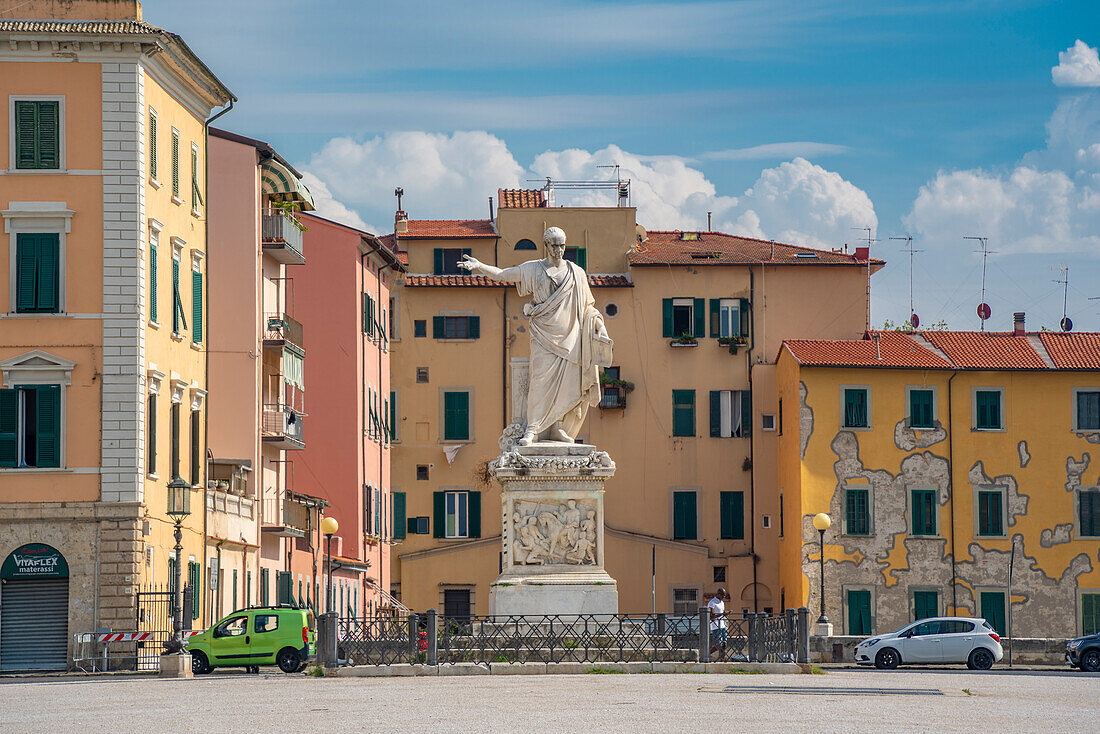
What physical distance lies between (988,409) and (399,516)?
21018 mm

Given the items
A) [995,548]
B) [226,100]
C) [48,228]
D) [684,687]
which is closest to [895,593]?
[995,548]

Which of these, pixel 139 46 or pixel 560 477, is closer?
pixel 560 477

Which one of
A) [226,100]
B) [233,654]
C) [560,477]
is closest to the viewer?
[560,477]

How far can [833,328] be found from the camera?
6669 cm

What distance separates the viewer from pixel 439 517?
215 feet

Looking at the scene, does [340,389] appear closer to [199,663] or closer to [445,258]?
[445,258]

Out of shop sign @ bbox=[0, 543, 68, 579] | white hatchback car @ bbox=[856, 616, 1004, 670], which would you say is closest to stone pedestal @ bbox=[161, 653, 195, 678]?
shop sign @ bbox=[0, 543, 68, 579]

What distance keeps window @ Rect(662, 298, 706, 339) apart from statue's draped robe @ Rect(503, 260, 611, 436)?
38.1m

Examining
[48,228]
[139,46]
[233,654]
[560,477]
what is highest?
[139,46]

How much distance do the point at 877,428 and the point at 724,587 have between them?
864 cm

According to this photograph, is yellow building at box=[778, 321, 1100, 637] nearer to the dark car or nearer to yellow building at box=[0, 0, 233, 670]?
the dark car

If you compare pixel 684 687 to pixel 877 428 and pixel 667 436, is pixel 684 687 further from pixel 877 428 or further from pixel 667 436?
pixel 667 436

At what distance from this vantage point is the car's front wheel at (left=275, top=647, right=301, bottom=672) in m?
35.3

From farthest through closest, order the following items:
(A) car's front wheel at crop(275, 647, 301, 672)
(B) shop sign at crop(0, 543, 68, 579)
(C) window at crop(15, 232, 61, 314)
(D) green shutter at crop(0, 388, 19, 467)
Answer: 1. (C) window at crop(15, 232, 61, 314)
2. (D) green shutter at crop(0, 388, 19, 467)
3. (B) shop sign at crop(0, 543, 68, 579)
4. (A) car's front wheel at crop(275, 647, 301, 672)
